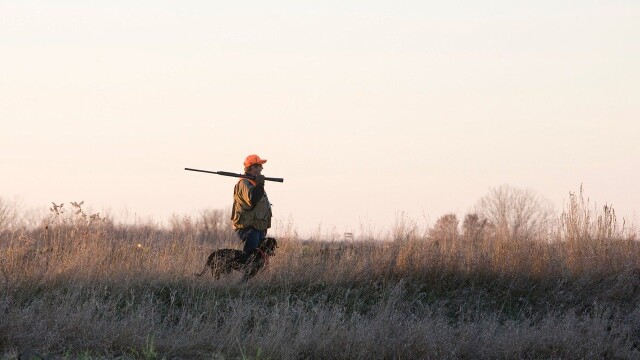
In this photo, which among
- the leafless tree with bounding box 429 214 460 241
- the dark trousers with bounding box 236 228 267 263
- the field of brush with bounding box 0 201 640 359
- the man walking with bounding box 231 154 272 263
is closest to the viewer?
the field of brush with bounding box 0 201 640 359

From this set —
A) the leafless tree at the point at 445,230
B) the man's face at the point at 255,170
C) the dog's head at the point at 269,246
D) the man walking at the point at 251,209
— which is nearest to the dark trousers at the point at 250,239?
the man walking at the point at 251,209

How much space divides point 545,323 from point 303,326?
3379 millimetres

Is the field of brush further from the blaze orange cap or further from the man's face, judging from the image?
the blaze orange cap

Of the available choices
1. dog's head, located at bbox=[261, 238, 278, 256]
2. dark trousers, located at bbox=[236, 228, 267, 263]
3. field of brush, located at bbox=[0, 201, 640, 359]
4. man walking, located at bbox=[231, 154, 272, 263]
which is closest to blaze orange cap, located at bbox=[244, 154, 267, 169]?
man walking, located at bbox=[231, 154, 272, 263]

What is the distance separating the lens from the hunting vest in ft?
44.5

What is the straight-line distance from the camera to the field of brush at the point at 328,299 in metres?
9.85

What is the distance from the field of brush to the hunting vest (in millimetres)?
622

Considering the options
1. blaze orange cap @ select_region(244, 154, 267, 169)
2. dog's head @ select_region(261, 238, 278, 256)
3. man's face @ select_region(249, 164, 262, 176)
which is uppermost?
blaze orange cap @ select_region(244, 154, 267, 169)

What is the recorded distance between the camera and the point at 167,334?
10094 mm

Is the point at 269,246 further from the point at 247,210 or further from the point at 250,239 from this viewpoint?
the point at 247,210

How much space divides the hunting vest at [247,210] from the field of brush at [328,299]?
2.04 feet

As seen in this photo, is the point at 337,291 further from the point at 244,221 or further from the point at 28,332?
the point at 28,332

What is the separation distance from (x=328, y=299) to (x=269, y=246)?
1.26 m

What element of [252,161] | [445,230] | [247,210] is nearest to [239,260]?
[247,210]
